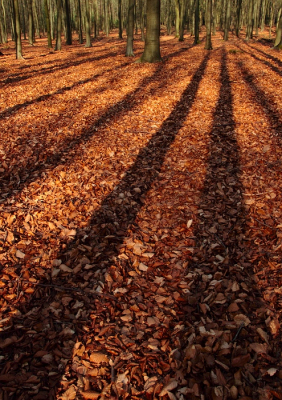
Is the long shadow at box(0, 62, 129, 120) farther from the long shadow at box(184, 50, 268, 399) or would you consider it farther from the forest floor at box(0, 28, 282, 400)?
the long shadow at box(184, 50, 268, 399)

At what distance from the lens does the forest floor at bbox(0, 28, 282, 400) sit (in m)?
2.54

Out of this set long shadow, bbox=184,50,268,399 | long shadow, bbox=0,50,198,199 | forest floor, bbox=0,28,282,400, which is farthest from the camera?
long shadow, bbox=0,50,198,199

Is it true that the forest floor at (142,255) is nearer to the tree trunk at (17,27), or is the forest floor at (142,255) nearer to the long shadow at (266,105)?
the long shadow at (266,105)

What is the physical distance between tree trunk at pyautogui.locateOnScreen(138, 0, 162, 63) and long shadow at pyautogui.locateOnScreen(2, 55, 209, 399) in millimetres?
10416

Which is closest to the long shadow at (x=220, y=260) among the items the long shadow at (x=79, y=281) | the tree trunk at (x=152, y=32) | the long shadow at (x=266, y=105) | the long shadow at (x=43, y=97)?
the long shadow at (x=79, y=281)

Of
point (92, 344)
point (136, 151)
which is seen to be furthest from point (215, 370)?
point (136, 151)

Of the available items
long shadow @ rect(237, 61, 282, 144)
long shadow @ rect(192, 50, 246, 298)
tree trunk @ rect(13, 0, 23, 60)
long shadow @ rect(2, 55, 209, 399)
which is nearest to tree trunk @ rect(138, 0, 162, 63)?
long shadow @ rect(237, 61, 282, 144)

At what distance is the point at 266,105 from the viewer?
8891mm

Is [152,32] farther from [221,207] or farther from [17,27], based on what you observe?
[221,207]

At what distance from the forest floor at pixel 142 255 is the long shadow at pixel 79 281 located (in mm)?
13

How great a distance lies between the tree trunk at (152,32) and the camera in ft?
47.1

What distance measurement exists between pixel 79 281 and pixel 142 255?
2.83 ft

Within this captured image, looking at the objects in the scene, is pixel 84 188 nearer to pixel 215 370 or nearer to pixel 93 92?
pixel 215 370

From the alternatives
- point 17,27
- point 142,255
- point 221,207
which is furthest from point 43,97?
point 17,27
